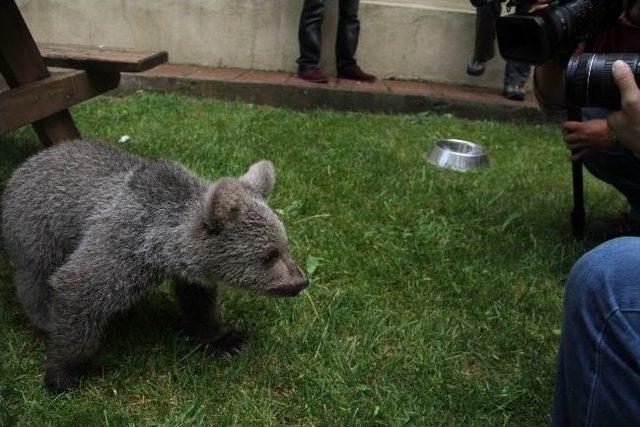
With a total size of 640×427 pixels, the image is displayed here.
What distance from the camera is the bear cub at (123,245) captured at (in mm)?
2082

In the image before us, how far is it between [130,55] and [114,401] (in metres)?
2.38

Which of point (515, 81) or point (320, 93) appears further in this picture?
point (515, 81)

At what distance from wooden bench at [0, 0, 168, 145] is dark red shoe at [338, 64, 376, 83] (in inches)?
121

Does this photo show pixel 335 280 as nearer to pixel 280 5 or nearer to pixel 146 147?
pixel 146 147

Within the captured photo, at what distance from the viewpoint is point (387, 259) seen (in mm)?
3078

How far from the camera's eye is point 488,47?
6.29 metres

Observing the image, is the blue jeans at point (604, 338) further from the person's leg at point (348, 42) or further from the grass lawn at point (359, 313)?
the person's leg at point (348, 42)

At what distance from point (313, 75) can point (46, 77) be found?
3.35 meters

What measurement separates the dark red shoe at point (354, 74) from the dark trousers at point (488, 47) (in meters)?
1.21

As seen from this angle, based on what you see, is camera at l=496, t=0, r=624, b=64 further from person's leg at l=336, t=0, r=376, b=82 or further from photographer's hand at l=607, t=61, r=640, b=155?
person's leg at l=336, t=0, r=376, b=82

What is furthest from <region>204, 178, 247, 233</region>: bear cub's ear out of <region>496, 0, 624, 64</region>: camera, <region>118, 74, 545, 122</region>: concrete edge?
<region>118, 74, 545, 122</region>: concrete edge

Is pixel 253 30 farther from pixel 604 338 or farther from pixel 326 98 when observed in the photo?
pixel 604 338

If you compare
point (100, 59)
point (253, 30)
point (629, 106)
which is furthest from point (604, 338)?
point (253, 30)

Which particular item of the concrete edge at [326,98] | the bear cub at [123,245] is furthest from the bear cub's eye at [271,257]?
the concrete edge at [326,98]
